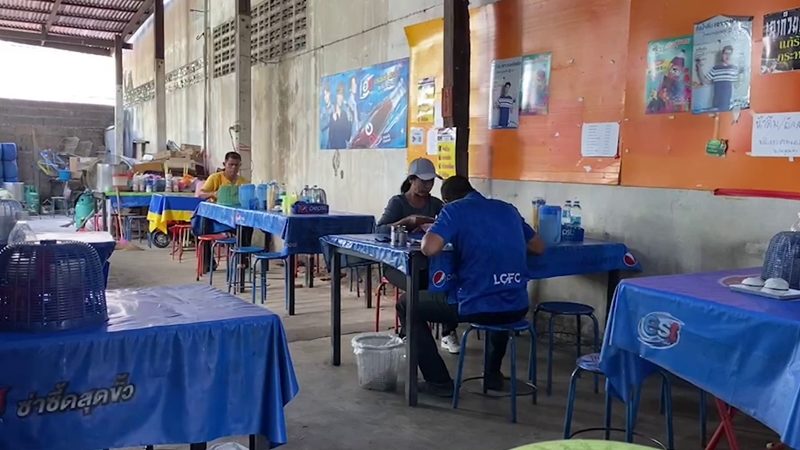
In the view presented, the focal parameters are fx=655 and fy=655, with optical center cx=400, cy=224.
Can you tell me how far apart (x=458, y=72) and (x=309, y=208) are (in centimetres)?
166

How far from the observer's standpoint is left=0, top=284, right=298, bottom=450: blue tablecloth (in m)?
1.77

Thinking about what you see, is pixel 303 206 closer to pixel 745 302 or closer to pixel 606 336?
pixel 606 336

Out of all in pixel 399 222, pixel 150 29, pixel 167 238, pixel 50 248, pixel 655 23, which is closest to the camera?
pixel 50 248

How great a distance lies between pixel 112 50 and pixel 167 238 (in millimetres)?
11410

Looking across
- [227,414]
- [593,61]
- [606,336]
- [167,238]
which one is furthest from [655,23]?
[167,238]

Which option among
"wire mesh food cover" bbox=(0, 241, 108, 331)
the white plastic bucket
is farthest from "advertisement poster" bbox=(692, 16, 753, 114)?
"wire mesh food cover" bbox=(0, 241, 108, 331)

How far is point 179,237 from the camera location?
8500 millimetres

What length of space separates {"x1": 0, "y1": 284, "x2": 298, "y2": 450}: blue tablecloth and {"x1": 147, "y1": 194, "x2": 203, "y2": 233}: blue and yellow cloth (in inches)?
250

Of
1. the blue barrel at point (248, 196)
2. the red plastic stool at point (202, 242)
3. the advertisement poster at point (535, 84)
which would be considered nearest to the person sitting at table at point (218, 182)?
the red plastic stool at point (202, 242)

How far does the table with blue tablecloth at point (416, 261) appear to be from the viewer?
11.0 feet

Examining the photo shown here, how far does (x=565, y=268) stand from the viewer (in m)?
3.79

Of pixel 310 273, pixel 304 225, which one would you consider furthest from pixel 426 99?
pixel 310 273

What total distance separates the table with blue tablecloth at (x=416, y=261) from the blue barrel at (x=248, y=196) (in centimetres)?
218

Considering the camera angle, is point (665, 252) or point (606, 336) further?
point (665, 252)
